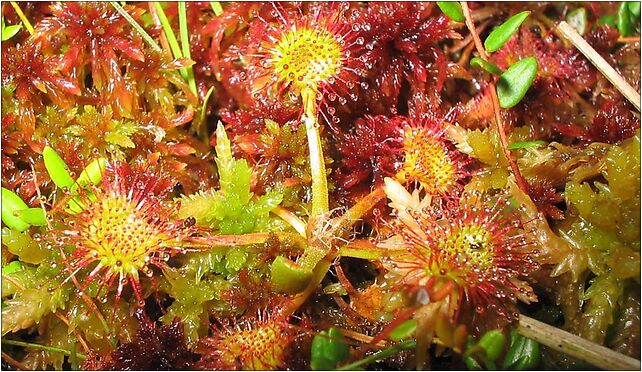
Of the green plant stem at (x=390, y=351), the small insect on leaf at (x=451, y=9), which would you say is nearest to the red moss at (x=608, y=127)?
the small insect on leaf at (x=451, y=9)

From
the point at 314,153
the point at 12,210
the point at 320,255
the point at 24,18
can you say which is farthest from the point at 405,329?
the point at 24,18

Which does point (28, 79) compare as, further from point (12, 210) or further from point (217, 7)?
point (217, 7)

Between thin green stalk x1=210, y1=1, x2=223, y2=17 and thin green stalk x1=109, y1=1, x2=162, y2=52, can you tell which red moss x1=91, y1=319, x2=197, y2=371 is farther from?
thin green stalk x1=210, y1=1, x2=223, y2=17

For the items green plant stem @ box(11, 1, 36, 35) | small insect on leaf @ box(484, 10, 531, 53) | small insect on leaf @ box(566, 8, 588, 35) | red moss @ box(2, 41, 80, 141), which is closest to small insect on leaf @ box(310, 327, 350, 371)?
small insect on leaf @ box(484, 10, 531, 53)

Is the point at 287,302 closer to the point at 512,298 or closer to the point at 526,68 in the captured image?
the point at 512,298

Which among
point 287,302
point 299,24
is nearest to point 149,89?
point 299,24

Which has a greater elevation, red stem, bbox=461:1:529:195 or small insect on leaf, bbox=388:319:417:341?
red stem, bbox=461:1:529:195
